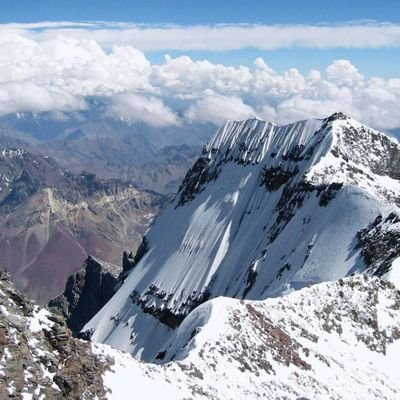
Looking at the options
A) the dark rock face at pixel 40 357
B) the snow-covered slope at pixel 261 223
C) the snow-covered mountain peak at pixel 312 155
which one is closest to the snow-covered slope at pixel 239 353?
the dark rock face at pixel 40 357

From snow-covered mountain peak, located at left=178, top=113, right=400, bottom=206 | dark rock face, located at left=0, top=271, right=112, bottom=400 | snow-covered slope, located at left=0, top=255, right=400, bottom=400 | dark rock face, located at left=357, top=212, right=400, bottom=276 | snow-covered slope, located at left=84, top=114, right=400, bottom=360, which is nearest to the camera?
dark rock face, located at left=0, top=271, right=112, bottom=400

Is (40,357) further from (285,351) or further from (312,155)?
(312,155)

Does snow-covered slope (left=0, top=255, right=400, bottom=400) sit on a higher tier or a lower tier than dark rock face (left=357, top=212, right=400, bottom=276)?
lower

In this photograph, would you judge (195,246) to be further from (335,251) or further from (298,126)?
(335,251)

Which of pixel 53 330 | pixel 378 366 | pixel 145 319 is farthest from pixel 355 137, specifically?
pixel 53 330

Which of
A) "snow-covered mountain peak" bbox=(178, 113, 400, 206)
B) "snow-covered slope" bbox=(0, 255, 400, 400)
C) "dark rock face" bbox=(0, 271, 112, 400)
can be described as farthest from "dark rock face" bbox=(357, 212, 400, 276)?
"dark rock face" bbox=(0, 271, 112, 400)

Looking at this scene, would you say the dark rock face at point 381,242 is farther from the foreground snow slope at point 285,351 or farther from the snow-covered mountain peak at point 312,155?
the snow-covered mountain peak at point 312,155

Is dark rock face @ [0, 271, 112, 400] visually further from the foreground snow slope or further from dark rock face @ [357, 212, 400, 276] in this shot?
dark rock face @ [357, 212, 400, 276]
